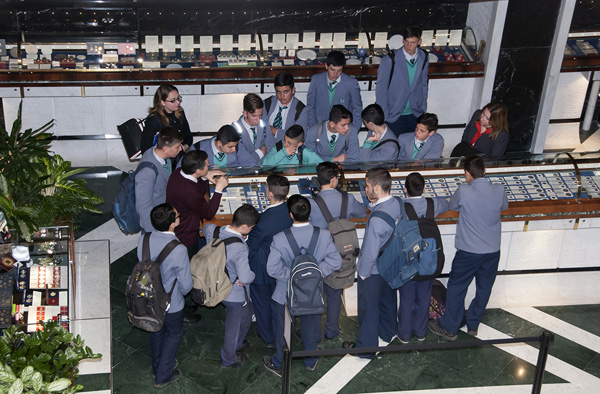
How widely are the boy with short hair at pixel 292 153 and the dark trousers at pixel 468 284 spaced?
1539mm

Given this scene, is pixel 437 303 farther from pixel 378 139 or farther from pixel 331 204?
pixel 378 139

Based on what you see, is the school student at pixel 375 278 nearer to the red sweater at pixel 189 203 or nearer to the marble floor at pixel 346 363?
the marble floor at pixel 346 363

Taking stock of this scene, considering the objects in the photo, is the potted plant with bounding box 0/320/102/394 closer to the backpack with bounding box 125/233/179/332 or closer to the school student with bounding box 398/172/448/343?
the backpack with bounding box 125/233/179/332

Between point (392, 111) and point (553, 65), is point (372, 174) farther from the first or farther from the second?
point (553, 65)

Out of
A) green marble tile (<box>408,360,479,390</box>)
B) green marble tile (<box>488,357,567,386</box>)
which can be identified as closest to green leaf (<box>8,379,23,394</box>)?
green marble tile (<box>408,360,479,390</box>)

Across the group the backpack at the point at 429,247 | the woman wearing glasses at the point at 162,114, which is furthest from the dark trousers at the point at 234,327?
the woman wearing glasses at the point at 162,114

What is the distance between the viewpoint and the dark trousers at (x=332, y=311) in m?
5.87

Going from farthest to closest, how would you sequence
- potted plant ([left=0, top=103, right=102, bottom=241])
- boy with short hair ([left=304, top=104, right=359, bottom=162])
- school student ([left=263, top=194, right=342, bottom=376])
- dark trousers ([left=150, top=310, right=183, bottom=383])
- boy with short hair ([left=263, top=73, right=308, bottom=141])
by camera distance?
boy with short hair ([left=263, top=73, right=308, bottom=141]) → boy with short hair ([left=304, top=104, right=359, bottom=162]) → potted plant ([left=0, top=103, right=102, bottom=241]) → dark trousers ([left=150, top=310, right=183, bottom=383]) → school student ([left=263, top=194, right=342, bottom=376])

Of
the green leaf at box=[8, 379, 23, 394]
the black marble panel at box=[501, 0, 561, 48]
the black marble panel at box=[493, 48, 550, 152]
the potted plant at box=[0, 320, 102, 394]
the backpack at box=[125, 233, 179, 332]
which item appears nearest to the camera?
the green leaf at box=[8, 379, 23, 394]

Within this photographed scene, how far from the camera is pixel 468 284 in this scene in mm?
6113

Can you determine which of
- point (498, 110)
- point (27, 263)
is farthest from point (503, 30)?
point (27, 263)

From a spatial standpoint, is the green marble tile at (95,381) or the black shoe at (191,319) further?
the black shoe at (191,319)

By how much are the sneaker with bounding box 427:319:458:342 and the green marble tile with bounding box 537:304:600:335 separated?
97 centimetres

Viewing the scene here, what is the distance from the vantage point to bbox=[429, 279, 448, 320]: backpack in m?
Result: 6.41
